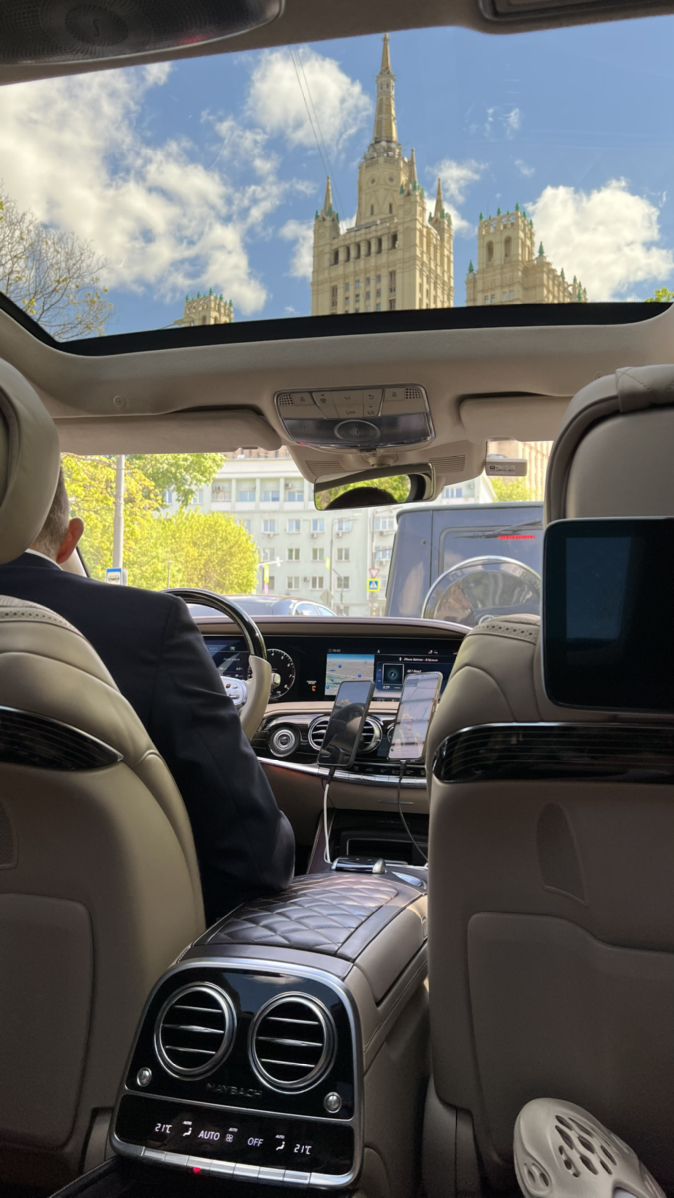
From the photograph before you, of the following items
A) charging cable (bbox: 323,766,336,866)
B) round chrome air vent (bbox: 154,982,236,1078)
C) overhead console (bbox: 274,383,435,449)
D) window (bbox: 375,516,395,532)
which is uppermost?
window (bbox: 375,516,395,532)

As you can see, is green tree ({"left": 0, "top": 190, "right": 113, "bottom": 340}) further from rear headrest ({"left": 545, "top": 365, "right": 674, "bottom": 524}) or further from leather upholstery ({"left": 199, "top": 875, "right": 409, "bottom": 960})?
rear headrest ({"left": 545, "top": 365, "right": 674, "bottom": 524})

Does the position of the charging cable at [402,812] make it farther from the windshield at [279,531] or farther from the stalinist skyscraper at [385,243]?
the stalinist skyscraper at [385,243]

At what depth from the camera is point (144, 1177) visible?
117 centimetres

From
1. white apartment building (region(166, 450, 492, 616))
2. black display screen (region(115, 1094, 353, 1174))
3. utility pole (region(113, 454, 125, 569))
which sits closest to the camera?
black display screen (region(115, 1094, 353, 1174))

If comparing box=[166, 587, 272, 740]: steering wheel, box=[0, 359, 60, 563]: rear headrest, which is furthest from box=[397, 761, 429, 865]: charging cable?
box=[0, 359, 60, 563]: rear headrest

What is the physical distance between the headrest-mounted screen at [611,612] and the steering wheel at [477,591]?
3735mm

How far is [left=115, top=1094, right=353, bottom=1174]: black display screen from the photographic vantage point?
44.4 inches

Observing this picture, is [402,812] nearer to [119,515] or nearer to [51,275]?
[51,275]

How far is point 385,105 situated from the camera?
2.82 metres

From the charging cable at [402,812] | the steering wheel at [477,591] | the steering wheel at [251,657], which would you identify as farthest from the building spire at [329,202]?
the steering wheel at [477,591]

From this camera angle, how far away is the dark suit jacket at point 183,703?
1.59m

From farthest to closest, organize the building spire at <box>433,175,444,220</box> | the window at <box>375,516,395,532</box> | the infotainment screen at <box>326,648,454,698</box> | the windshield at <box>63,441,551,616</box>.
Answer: the window at <box>375,516,395,532</box>
the windshield at <box>63,441,551,616</box>
the infotainment screen at <box>326,648,454,698</box>
the building spire at <box>433,175,444,220</box>

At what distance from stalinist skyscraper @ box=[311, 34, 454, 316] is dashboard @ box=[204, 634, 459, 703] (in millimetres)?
1378

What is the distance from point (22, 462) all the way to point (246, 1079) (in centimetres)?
88
